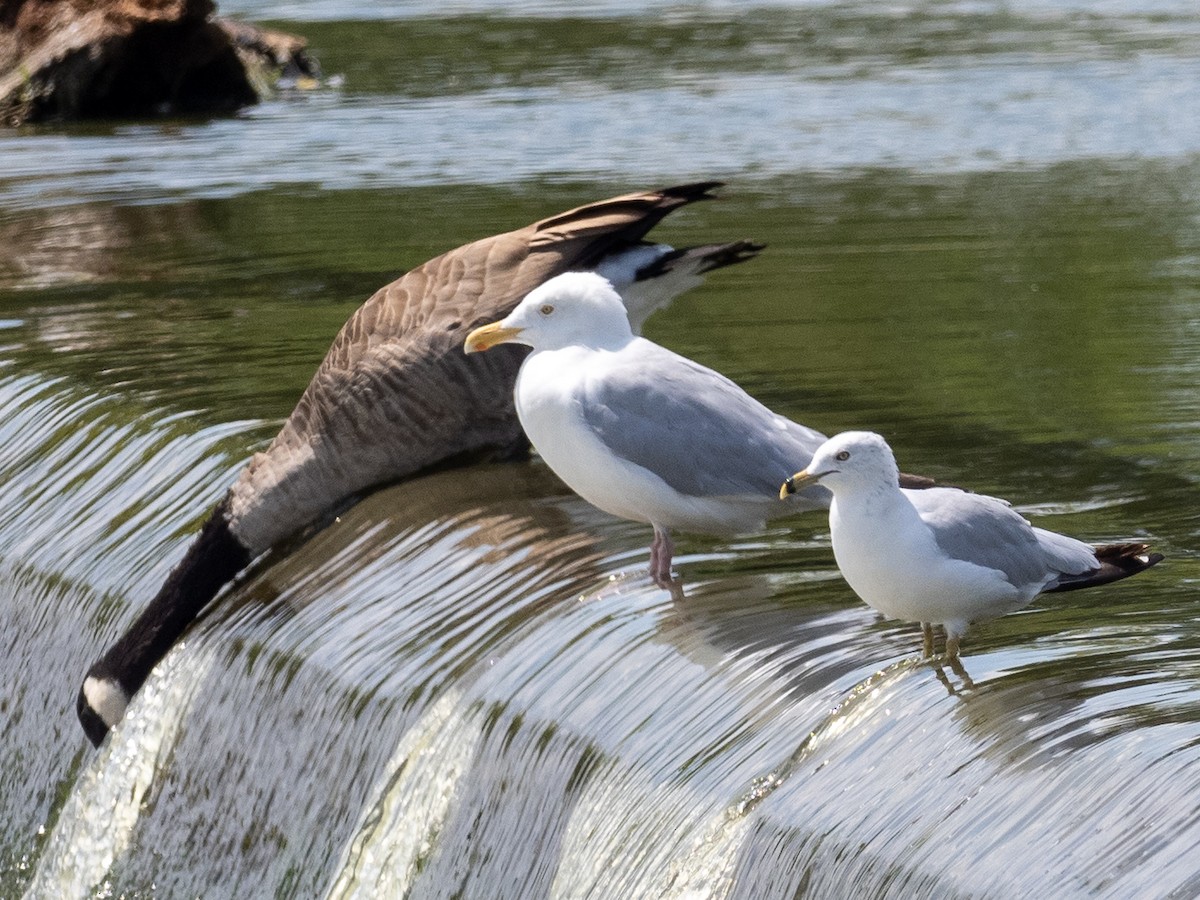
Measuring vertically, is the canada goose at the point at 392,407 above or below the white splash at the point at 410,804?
above

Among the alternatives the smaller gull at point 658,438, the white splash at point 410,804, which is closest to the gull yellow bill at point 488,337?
the smaller gull at point 658,438

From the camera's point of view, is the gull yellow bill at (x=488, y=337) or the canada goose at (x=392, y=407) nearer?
the gull yellow bill at (x=488, y=337)

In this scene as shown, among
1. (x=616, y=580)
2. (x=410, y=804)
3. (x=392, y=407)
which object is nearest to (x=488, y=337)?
(x=616, y=580)

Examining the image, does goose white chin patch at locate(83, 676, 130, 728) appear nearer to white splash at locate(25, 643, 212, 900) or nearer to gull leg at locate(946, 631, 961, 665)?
white splash at locate(25, 643, 212, 900)

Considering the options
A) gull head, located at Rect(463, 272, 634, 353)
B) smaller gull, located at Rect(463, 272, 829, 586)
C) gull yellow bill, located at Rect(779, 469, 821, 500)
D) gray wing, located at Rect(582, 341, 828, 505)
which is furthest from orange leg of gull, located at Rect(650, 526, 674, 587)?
gull yellow bill, located at Rect(779, 469, 821, 500)

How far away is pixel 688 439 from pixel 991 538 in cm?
103

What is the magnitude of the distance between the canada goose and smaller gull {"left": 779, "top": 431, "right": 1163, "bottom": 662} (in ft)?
8.22

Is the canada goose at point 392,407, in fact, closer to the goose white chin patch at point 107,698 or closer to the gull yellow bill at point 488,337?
the goose white chin patch at point 107,698

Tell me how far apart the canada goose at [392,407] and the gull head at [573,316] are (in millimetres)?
1230

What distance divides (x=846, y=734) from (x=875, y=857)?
0.45 m

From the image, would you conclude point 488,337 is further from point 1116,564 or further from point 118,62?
point 118,62

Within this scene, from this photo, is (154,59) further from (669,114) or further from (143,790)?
(143,790)

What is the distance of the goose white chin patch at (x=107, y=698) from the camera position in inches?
280

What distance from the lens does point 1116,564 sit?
4.99 meters
